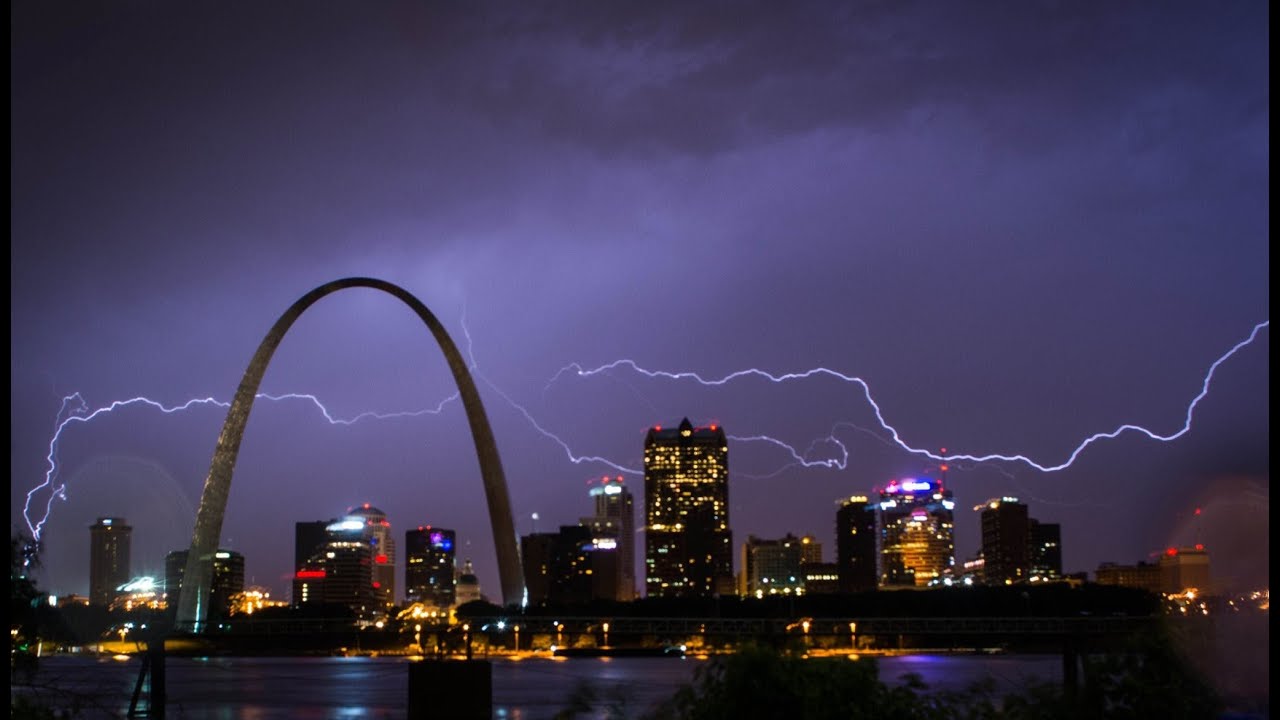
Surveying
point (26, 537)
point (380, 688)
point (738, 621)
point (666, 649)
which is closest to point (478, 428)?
point (380, 688)

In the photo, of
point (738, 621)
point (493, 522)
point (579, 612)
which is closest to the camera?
point (493, 522)

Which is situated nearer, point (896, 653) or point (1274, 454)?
point (1274, 454)

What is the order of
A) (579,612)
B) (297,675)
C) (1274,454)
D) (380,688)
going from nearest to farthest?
(1274,454), (380,688), (297,675), (579,612)

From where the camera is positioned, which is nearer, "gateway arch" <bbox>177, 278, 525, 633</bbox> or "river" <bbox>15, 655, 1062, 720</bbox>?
"river" <bbox>15, 655, 1062, 720</bbox>

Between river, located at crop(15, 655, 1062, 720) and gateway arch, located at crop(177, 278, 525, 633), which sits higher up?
gateway arch, located at crop(177, 278, 525, 633)

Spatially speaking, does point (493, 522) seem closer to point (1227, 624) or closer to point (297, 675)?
point (297, 675)

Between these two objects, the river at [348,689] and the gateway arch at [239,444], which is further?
the gateway arch at [239,444]

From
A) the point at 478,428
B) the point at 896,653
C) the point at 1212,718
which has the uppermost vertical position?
the point at 478,428

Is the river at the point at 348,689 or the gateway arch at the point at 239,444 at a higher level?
the gateway arch at the point at 239,444
